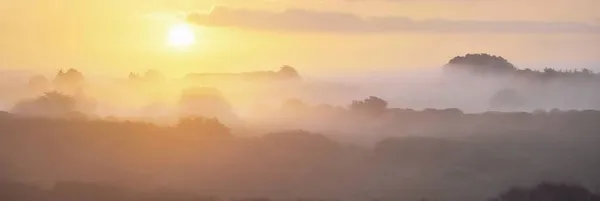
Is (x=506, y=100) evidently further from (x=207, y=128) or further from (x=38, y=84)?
(x=38, y=84)

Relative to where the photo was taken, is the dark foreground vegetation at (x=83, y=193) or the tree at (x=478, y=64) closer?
the dark foreground vegetation at (x=83, y=193)

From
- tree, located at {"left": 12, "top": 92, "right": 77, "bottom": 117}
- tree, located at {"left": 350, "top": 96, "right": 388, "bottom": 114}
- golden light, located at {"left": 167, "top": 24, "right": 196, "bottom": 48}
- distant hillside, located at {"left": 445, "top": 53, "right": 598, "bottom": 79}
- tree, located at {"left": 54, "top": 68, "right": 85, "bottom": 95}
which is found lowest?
tree, located at {"left": 12, "top": 92, "right": 77, "bottom": 117}

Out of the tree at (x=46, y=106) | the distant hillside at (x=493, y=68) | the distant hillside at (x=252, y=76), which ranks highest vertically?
the distant hillside at (x=493, y=68)

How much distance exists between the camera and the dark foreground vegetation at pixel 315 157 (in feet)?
7.43

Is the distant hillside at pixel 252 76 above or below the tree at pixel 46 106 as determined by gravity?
above

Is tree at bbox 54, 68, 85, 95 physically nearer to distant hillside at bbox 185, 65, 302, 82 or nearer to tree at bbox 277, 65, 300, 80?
distant hillside at bbox 185, 65, 302, 82

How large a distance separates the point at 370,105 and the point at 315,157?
25cm

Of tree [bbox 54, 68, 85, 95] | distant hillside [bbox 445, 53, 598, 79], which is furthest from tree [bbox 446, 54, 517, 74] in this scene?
tree [bbox 54, 68, 85, 95]

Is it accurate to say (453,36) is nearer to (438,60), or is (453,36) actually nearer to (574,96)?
(438,60)

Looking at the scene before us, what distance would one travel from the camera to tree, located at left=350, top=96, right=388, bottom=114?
2330mm

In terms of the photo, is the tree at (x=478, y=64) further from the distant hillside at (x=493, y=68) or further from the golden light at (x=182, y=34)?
the golden light at (x=182, y=34)

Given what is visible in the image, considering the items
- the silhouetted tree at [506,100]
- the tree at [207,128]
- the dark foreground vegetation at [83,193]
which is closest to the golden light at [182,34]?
the tree at [207,128]

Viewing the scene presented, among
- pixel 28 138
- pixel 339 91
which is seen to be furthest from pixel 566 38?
pixel 28 138

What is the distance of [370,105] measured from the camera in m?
2.33
